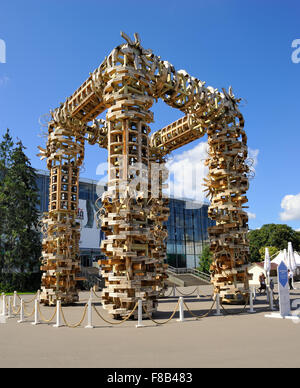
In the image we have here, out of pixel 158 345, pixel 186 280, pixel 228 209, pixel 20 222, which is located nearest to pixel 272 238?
pixel 186 280

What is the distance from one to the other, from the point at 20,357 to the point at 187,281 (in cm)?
3354

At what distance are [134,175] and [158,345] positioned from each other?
6.10 meters

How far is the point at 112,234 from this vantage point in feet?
36.9

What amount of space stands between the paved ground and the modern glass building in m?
31.8

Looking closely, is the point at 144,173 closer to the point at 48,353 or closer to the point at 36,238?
the point at 48,353

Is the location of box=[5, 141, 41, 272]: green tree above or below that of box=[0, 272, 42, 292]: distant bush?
above

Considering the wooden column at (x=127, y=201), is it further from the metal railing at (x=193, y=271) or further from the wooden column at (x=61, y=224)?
the metal railing at (x=193, y=271)

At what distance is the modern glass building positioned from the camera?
40.9 metres

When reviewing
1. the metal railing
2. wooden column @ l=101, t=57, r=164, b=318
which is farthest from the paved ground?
the metal railing

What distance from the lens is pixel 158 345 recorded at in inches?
260

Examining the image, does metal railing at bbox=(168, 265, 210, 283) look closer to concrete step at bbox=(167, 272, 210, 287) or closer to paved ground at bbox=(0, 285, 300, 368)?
concrete step at bbox=(167, 272, 210, 287)

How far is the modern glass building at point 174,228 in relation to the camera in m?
40.9

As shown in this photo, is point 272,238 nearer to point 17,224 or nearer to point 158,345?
point 17,224
